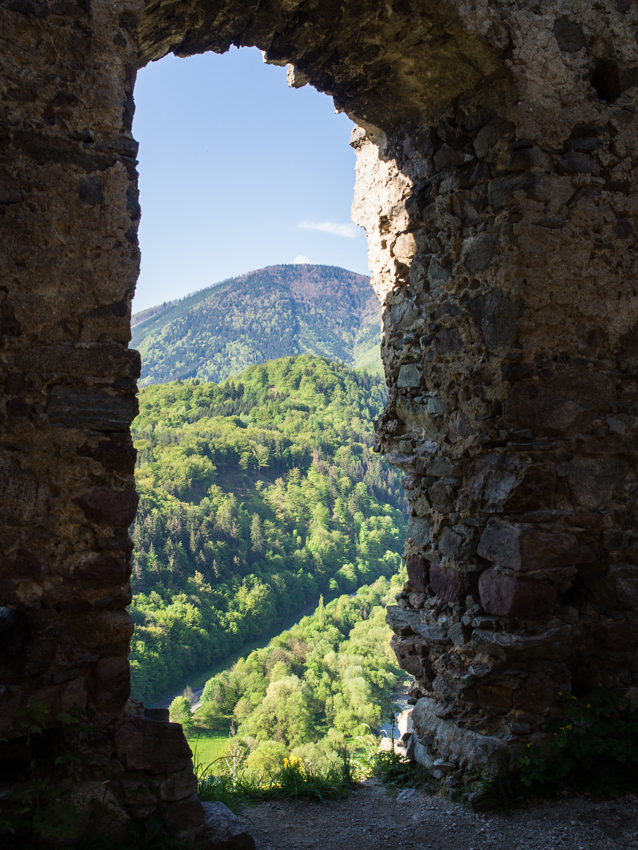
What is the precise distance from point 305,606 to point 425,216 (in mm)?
18118

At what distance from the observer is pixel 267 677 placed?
42.1 feet

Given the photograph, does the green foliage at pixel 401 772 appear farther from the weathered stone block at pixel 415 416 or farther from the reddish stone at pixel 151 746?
the weathered stone block at pixel 415 416

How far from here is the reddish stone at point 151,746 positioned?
6.62 feet

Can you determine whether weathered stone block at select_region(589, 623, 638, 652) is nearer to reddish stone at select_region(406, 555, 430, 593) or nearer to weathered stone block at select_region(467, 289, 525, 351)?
reddish stone at select_region(406, 555, 430, 593)

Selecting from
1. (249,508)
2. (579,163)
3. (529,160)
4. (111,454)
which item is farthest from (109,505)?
(249,508)

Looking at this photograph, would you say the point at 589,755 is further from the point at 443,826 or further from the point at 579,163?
the point at 579,163

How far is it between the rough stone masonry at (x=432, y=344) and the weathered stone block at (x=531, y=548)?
0.01 m

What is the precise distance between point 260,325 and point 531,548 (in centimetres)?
5255

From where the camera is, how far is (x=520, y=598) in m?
2.66

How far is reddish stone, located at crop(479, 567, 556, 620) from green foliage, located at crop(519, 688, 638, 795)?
1.52ft

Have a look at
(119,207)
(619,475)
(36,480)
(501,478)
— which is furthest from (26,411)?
(619,475)

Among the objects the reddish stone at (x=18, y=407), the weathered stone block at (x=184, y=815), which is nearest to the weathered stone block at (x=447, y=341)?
the reddish stone at (x=18, y=407)

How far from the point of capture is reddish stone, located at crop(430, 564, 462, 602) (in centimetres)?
292

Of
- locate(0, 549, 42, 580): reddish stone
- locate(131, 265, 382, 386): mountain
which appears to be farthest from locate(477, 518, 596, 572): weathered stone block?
locate(131, 265, 382, 386): mountain
